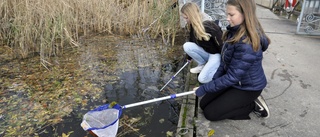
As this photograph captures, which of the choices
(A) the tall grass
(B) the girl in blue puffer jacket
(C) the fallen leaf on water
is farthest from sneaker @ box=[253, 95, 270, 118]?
(A) the tall grass

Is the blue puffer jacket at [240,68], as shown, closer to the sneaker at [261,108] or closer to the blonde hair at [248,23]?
the blonde hair at [248,23]

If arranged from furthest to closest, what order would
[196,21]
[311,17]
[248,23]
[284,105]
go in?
[311,17] < [196,21] < [284,105] < [248,23]

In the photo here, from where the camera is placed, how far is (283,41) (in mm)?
5410

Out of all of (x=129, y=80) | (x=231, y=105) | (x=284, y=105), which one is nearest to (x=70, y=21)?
(x=129, y=80)

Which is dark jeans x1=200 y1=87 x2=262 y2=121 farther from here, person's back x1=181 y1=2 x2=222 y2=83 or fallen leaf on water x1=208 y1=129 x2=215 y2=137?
person's back x1=181 y1=2 x2=222 y2=83

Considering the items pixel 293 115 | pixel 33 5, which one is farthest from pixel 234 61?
pixel 33 5

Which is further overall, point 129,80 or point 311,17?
point 311,17

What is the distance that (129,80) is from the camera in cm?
387

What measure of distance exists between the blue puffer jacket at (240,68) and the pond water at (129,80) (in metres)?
0.75

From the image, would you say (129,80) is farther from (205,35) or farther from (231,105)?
(231,105)

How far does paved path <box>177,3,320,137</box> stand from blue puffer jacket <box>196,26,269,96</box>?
38cm

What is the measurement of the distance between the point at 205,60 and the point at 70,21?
324 centimetres

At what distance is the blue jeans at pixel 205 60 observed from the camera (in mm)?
3418

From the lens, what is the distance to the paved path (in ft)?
8.21
